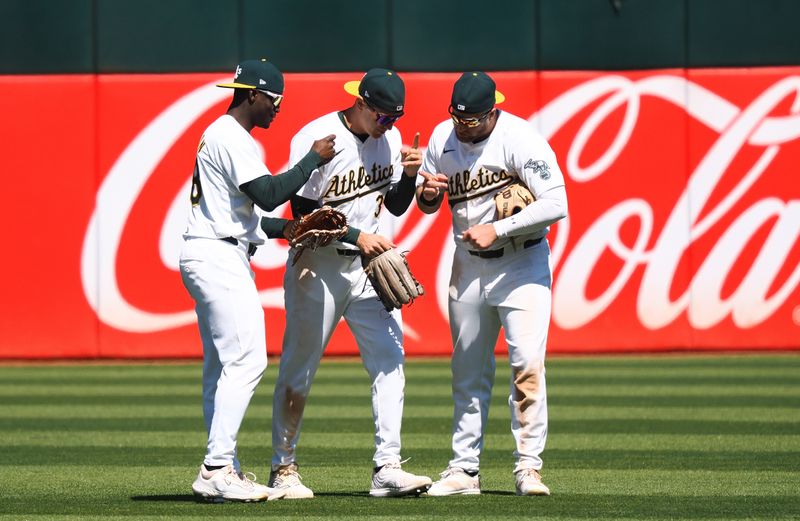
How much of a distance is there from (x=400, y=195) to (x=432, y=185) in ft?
0.66

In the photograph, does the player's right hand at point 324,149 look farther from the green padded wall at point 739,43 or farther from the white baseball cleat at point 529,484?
the green padded wall at point 739,43

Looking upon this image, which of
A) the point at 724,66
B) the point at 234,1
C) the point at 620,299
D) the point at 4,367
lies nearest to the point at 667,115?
the point at 724,66

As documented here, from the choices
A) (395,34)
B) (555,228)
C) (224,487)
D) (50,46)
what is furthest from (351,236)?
(50,46)

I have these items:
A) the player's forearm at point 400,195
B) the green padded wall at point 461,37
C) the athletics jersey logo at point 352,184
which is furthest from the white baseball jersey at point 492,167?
the green padded wall at point 461,37

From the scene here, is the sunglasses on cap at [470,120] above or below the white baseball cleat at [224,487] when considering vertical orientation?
above

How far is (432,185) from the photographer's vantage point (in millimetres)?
7125

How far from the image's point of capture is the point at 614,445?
945cm

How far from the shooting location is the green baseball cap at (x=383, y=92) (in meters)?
6.95

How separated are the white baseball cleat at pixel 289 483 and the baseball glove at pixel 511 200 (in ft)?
5.41

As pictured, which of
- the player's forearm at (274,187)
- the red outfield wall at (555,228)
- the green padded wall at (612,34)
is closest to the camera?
the player's forearm at (274,187)

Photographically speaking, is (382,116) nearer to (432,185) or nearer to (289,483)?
(432,185)

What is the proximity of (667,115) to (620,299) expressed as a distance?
6.87 ft

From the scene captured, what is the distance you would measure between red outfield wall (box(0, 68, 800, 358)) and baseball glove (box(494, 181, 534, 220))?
8305 mm

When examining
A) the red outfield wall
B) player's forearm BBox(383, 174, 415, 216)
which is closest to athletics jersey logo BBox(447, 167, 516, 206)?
player's forearm BBox(383, 174, 415, 216)
